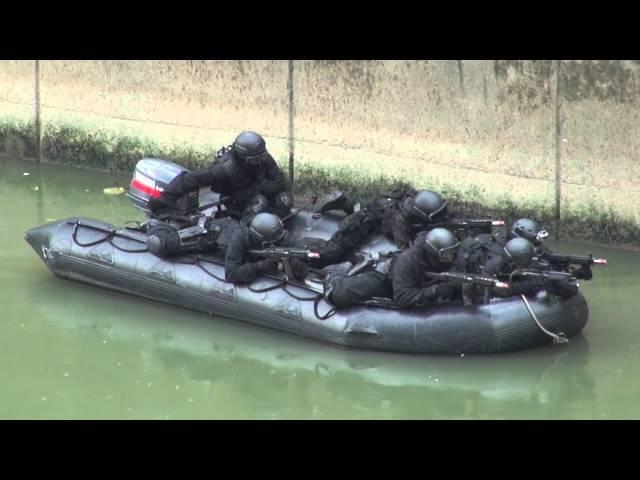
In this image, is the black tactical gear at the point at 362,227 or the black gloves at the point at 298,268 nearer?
the black gloves at the point at 298,268

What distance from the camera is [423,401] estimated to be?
10.2 metres

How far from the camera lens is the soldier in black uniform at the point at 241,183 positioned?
1179 centimetres

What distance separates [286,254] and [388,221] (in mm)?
927

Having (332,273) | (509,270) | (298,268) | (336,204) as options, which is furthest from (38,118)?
(509,270)

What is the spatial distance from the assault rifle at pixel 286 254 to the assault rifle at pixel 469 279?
101 cm

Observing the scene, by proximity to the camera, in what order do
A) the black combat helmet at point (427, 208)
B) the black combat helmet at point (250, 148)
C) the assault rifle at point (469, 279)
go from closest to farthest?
the assault rifle at point (469, 279)
the black combat helmet at point (427, 208)
the black combat helmet at point (250, 148)

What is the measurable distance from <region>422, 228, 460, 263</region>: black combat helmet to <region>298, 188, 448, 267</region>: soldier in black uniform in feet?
1.94

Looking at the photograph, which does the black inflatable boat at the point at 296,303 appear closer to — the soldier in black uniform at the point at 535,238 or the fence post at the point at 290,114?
the soldier in black uniform at the point at 535,238

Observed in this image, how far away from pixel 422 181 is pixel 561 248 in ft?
4.94

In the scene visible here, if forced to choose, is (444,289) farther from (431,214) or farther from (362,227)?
(362,227)

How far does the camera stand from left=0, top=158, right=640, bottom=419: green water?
397 inches

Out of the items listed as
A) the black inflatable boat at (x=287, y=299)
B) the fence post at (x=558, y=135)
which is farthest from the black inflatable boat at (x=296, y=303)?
the fence post at (x=558, y=135)

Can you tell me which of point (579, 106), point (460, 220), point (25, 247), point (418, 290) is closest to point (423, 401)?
point (418, 290)

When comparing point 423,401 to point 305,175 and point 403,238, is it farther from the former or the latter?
point 305,175
